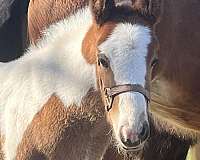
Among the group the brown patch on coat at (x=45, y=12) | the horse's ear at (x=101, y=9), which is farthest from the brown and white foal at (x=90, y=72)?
the brown patch on coat at (x=45, y=12)

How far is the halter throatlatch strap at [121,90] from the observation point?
3643 mm

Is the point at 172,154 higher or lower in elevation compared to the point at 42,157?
lower

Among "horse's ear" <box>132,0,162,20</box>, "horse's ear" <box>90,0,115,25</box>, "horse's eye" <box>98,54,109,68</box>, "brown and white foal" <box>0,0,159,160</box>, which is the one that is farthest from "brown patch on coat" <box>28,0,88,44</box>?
"horse's eye" <box>98,54,109,68</box>

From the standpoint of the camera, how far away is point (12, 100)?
13.6 ft

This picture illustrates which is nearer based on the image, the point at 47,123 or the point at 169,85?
the point at 47,123

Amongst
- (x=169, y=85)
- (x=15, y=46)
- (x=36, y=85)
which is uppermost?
(x=36, y=85)

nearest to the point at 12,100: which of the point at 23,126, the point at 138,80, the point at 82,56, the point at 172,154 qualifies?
the point at 23,126

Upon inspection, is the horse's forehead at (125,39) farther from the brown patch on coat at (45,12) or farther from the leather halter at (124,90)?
the brown patch on coat at (45,12)

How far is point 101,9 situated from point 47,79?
0.51 meters

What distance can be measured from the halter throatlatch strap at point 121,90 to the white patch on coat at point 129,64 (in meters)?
0.02

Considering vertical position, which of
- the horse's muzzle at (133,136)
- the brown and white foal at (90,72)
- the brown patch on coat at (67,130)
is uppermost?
the brown and white foal at (90,72)

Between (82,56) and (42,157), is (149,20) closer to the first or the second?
(82,56)

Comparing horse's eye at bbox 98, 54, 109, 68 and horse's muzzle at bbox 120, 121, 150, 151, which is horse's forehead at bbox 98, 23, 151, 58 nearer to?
horse's eye at bbox 98, 54, 109, 68

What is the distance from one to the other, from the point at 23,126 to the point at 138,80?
2.58 ft
